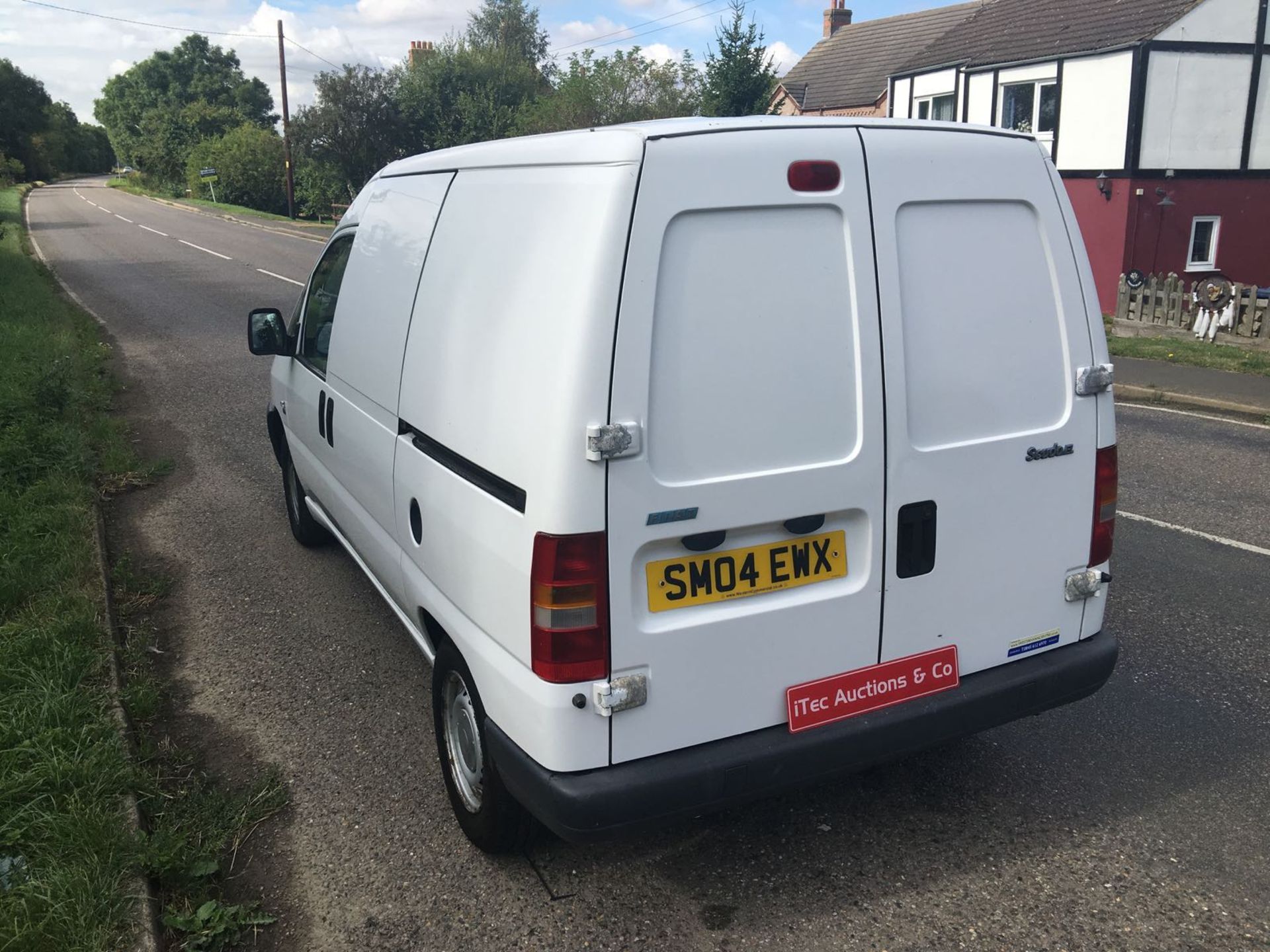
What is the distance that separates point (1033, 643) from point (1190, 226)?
20735 millimetres

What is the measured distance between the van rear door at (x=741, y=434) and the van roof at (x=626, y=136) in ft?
0.13

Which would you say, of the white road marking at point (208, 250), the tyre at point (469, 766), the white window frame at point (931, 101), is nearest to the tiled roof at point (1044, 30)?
the white window frame at point (931, 101)

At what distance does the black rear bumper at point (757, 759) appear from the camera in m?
2.68

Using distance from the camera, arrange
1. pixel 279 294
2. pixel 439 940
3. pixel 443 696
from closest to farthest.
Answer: pixel 439 940 → pixel 443 696 → pixel 279 294

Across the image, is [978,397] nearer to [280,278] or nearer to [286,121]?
[280,278]

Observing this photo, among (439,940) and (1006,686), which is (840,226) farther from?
(439,940)

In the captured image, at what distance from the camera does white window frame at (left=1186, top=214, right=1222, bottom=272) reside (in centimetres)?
2066

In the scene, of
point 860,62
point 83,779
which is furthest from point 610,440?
point 860,62

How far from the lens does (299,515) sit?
6199 millimetres

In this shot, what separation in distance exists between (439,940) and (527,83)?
6265 centimetres

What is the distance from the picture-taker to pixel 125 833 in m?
3.23

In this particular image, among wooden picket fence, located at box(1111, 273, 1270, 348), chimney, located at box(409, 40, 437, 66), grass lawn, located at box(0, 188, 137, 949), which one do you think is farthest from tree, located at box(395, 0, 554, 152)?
grass lawn, located at box(0, 188, 137, 949)

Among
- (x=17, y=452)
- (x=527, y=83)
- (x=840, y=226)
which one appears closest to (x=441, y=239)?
(x=840, y=226)

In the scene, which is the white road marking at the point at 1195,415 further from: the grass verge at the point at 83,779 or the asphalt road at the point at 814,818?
the grass verge at the point at 83,779
